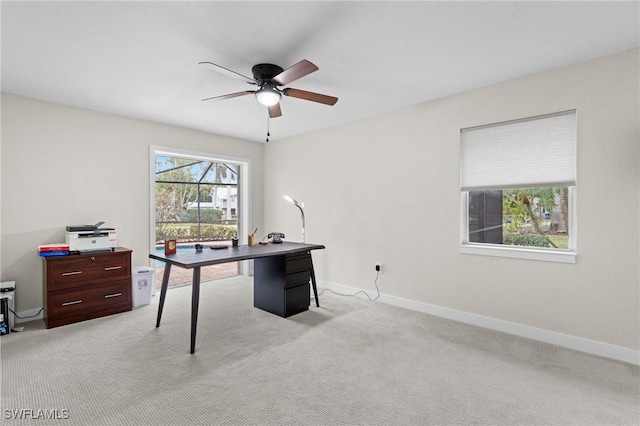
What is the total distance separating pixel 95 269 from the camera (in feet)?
10.8

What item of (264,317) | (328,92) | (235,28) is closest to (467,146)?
(328,92)

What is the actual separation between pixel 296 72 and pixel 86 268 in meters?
2.98

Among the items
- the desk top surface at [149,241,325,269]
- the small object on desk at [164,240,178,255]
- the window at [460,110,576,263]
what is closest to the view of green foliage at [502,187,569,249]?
the window at [460,110,576,263]

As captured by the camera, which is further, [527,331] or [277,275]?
[277,275]

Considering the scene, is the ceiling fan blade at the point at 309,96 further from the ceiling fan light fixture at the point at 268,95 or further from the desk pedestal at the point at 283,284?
the desk pedestal at the point at 283,284

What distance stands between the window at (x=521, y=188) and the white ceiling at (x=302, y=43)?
1.67 feet

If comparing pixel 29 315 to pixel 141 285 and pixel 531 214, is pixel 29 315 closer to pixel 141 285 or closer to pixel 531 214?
pixel 141 285

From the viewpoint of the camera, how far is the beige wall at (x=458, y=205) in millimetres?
2410

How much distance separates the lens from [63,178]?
3.50 m

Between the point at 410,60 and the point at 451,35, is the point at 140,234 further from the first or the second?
the point at 451,35

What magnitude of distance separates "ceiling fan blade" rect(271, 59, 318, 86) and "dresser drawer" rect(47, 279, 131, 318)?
2.88 m

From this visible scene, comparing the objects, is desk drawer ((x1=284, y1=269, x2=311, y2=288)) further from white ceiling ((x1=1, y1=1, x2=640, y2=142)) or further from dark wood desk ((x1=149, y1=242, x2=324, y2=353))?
white ceiling ((x1=1, y1=1, x2=640, y2=142))

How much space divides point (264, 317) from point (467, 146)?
2847 millimetres

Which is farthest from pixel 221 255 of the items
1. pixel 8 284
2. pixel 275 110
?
pixel 8 284
